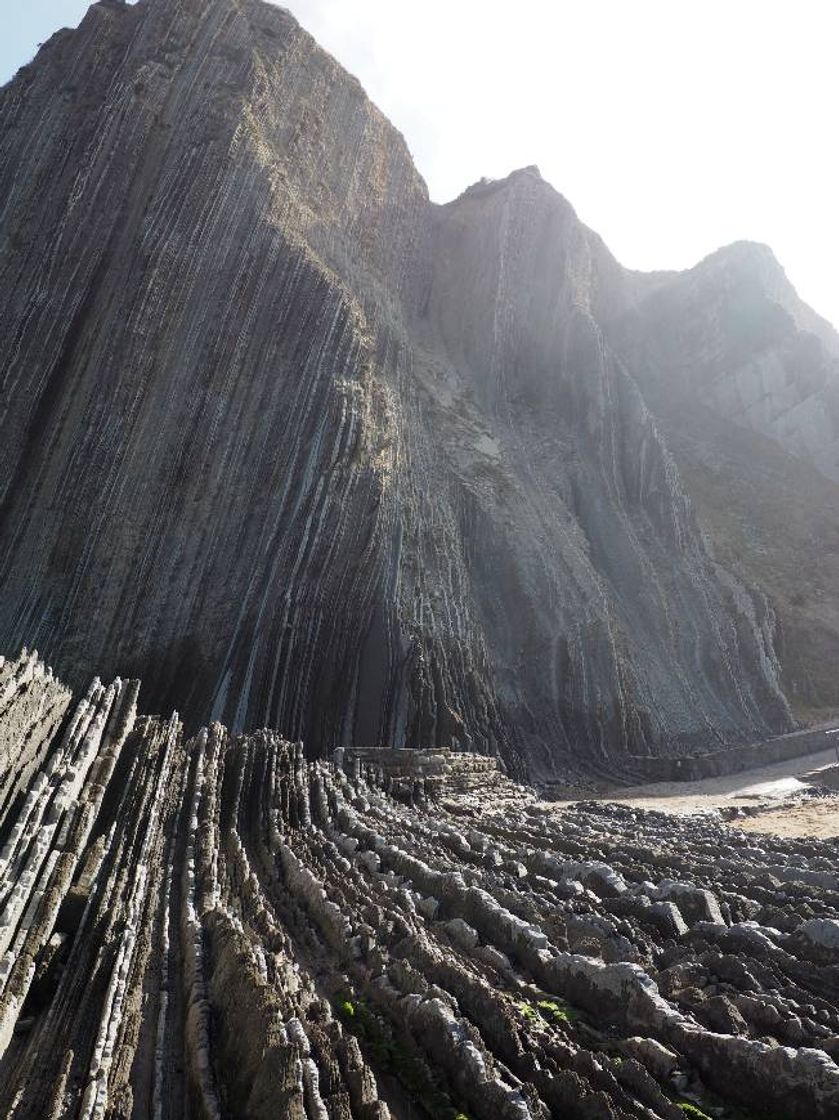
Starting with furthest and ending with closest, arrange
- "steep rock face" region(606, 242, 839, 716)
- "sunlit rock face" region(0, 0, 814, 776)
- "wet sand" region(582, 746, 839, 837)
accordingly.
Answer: "steep rock face" region(606, 242, 839, 716), "sunlit rock face" region(0, 0, 814, 776), "wet sand" region(582, 746, 839, 837)

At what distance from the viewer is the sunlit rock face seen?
80.0 ft

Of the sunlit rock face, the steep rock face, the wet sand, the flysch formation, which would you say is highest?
the steep rock face

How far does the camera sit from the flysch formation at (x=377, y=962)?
481cm

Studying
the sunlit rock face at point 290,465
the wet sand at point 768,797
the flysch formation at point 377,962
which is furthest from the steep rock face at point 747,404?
the flysch formation at point 377,962

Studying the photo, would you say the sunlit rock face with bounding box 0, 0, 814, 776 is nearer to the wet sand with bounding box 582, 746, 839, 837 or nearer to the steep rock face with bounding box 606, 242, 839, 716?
the wet sand with bounding box 582, 746, 839, 837

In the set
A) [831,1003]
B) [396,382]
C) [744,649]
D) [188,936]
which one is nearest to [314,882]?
[188,936]

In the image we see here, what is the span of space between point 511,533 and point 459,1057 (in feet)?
92.4

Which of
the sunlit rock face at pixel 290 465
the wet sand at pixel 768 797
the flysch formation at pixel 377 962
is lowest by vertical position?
the flysch formation at pixel 377 962

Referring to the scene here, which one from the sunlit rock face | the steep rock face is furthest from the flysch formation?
the steep rock face

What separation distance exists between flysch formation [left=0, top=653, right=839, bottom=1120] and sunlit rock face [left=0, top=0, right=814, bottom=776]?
1222 centimetres

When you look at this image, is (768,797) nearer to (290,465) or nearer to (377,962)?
(377,962)

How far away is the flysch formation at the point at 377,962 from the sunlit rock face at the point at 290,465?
40.1 feet

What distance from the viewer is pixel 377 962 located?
6.81 metres

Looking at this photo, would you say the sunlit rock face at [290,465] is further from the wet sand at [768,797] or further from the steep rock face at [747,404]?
the steep rock face at [747,404]
